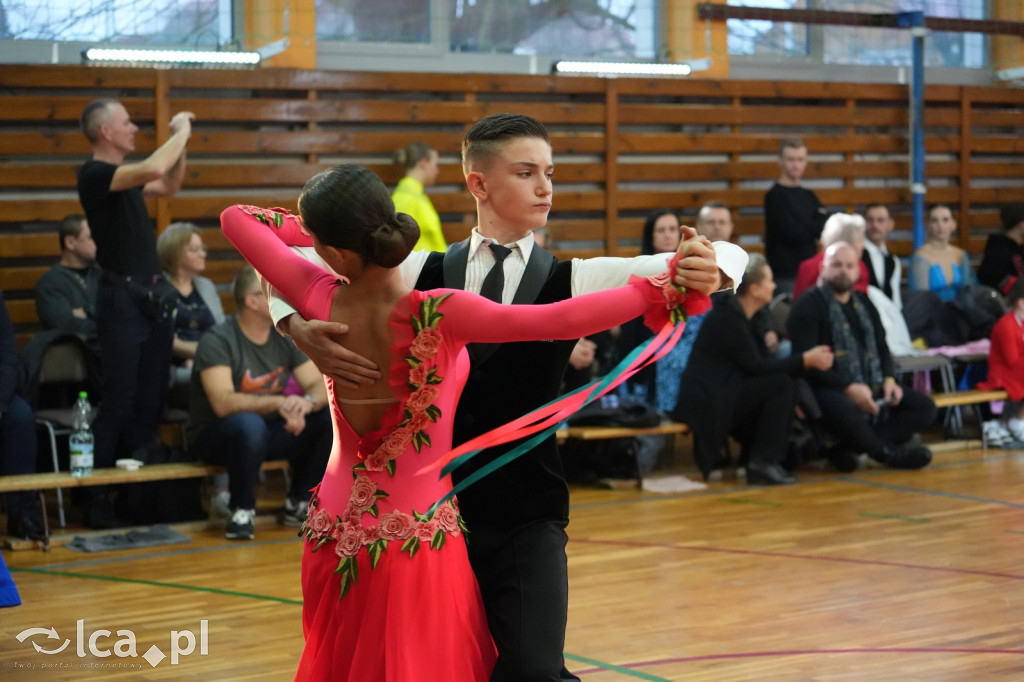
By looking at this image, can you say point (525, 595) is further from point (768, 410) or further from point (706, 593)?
point (768, 410)

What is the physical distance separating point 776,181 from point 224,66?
13.3ft

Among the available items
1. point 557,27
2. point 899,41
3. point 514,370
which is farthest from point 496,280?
point 899,41

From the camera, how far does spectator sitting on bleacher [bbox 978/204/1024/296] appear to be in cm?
960

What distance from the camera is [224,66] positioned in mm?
7910

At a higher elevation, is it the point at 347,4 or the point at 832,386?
the point at 347,4

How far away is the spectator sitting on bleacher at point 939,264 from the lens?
30.2 ft

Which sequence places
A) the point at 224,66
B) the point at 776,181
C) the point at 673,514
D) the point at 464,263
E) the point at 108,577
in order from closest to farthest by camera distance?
the point at 464,263 → the point at 108,577 → the point at 673,514 → the point at 224,66 → the point at 776,181

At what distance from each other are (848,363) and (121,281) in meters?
4.04

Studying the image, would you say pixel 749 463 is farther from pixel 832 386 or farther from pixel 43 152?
pixel 43 152

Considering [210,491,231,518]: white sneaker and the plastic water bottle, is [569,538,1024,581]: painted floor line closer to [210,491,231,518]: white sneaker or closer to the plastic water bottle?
[210,491,231,518]: white sneaker

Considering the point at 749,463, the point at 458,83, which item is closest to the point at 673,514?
the point at 749,463

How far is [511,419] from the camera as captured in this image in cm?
258

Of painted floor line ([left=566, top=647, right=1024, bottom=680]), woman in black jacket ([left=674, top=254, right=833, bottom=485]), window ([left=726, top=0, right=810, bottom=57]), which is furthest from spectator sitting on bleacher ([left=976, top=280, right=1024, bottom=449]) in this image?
painted floor line ([left=566, top=647, right=1024, bottom=680])

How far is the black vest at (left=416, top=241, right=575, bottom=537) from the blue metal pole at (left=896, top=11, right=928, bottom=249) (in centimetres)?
809
